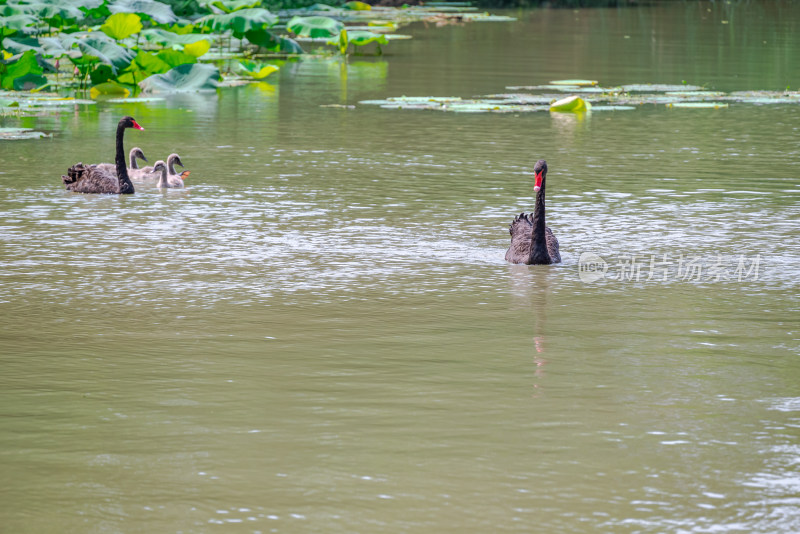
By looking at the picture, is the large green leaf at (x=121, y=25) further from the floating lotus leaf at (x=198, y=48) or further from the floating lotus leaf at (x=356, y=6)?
the floating lotus leaf at (x=356, y=6)

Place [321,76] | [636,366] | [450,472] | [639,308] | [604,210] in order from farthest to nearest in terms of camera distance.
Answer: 1. [321,76]
2. [604,210]
3. [639,308]
4. [636,366]
5. [450,472]

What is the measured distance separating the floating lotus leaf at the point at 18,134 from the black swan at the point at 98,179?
10.1 feet

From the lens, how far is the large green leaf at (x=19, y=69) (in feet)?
60.1

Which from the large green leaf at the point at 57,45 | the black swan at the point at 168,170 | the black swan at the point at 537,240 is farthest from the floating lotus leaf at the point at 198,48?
the black swan at the point at 537,240

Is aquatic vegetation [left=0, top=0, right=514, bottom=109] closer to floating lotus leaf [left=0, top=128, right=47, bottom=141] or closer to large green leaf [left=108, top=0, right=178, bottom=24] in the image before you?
large green leaf [left=108, top=0, right=178, bottom=24]

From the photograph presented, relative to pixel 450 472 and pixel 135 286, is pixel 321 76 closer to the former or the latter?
pixel 135 286

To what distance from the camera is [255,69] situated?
21.9 metres

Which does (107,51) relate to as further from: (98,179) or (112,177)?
(98,179)

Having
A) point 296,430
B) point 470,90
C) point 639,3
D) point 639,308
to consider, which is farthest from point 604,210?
point 639,3

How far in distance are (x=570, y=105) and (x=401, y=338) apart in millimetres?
10702

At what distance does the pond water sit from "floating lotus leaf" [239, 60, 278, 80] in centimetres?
665

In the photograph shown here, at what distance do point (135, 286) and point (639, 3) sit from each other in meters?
41.8

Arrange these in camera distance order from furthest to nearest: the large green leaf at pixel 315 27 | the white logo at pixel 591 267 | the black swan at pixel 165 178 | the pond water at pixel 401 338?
the large green leaf at pixel 315 27 < the black swan at pixel 165 178 < the white logo at pixel 591 267 < the pond water at pixel 401 338

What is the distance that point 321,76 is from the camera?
2203 cm
